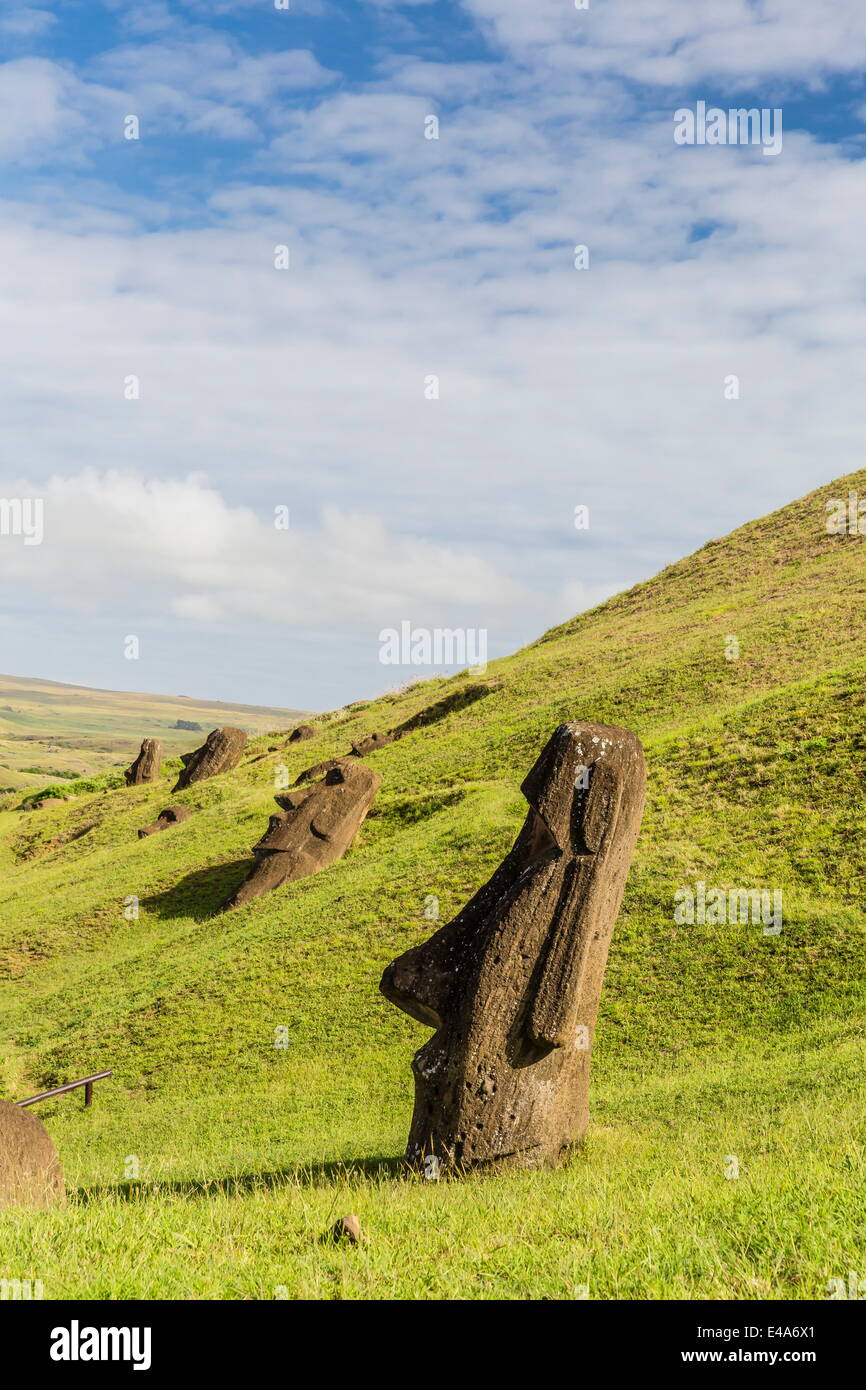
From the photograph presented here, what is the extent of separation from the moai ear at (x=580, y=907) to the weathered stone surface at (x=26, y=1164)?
15.1 feet

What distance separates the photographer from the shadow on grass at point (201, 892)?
2866 cm

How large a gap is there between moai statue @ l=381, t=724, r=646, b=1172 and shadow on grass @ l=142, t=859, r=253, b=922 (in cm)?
1817

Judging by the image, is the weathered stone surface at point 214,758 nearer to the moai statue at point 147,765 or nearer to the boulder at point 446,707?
the moai statue at point 147,765

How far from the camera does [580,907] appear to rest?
10312 mm

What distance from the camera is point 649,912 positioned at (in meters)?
20.2

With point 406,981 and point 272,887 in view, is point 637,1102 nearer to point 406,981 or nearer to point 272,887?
point 406,981

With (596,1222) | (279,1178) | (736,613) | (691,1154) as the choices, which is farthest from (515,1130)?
(736,613)

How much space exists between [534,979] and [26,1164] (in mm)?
4981

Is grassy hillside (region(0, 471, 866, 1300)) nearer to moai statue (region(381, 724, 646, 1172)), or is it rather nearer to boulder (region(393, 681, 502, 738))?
moai statue (region(381, 724, 646, 1172))

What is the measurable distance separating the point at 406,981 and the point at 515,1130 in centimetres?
183

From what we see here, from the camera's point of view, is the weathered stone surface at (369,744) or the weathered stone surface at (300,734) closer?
the weathered stone surface at (369,744)
